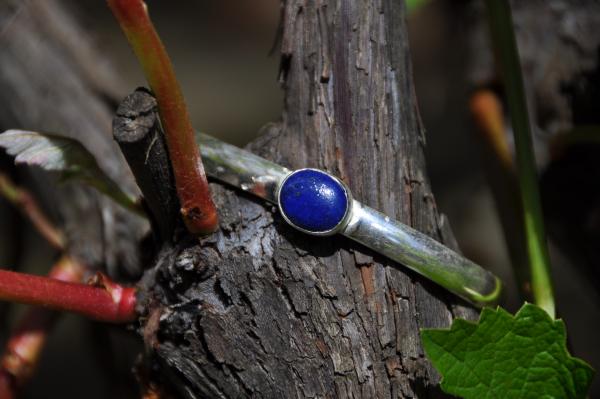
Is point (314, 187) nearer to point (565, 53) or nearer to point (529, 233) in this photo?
point (529, 233)

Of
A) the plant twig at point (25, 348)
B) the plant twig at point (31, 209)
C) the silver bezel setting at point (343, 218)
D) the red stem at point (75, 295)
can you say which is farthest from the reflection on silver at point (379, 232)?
the plant twig at point (31, 209)

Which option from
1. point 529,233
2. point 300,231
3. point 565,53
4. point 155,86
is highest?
point 155,86

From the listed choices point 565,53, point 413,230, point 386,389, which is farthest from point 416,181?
point 565,53

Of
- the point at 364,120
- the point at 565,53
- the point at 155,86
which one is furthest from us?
the point at 565,53

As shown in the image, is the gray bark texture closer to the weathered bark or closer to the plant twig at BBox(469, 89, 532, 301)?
the weathered bark

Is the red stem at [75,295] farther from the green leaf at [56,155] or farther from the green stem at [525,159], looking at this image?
the green stem at [525,159]

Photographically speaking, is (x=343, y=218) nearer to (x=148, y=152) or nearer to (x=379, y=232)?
(x=379, y=232)

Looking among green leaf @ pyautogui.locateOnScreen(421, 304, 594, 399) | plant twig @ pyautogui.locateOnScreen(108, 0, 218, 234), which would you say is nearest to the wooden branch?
plant twig @ pyautogui.locateOnScreen(108, 0, 218, 234)
